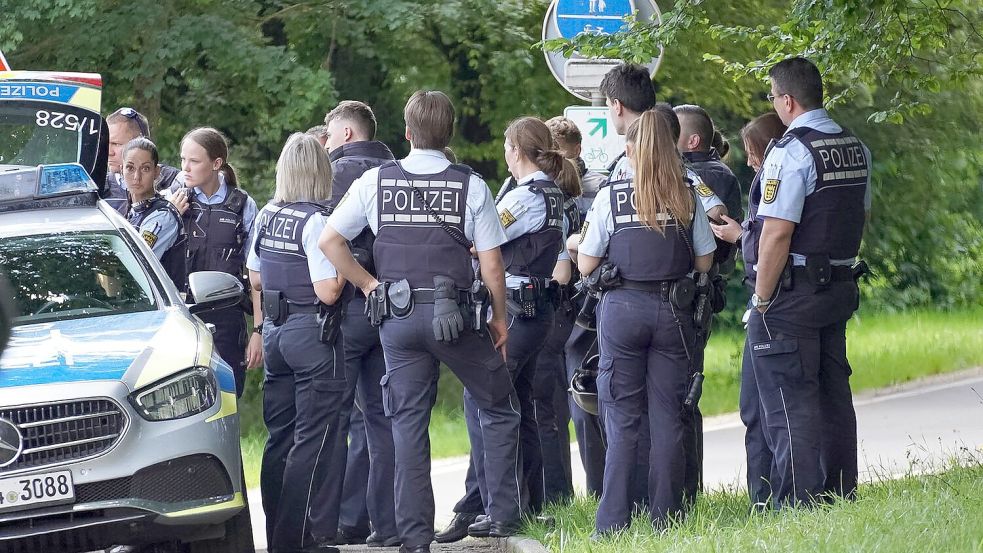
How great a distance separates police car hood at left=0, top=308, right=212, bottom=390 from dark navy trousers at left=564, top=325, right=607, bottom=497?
2.21m

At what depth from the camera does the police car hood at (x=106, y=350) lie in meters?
5.74

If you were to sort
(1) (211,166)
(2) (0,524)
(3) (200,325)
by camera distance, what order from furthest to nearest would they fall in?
(1) (211,166) → (3) (200,325) → (2) (0,524)

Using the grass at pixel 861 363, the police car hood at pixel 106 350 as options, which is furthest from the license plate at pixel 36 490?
the grass at pixel 861 363

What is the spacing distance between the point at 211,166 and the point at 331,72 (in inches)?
258

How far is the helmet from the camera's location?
7.21 m

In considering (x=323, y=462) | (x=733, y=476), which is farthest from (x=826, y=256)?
(x=733, y=476)

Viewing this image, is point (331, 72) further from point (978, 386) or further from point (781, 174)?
point (781, 174)

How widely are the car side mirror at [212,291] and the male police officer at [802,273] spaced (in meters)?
2.34

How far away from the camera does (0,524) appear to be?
555 cm

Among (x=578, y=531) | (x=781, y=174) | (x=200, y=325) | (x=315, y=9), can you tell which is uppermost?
(x=315, y=9)

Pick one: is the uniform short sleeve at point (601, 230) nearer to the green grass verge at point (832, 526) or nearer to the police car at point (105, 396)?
the green grass verge at point (832, 526)

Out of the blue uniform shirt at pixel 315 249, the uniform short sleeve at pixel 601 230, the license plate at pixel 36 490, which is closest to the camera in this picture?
the license plate at pixel 36 490

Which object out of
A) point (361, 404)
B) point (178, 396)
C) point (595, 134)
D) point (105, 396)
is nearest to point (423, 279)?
point (361, 404)

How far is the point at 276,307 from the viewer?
6973 mm
